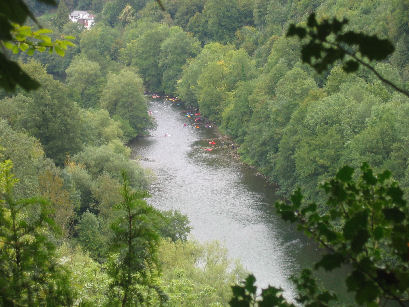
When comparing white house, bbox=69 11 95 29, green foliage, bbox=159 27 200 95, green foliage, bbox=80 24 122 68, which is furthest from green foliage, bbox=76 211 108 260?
white house, bbox=69 11 95 29

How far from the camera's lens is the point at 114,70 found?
55.7 metres

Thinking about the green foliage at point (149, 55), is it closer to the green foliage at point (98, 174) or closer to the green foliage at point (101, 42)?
the green foliage at point (101, 42)

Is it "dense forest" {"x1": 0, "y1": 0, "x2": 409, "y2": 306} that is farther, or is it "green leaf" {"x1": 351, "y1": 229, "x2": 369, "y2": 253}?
"dense forest" {"x1": 0, "y1": 0, "x2": 409, "y2": 306}

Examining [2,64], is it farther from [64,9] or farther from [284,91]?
[64,9]

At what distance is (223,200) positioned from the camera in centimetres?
3122

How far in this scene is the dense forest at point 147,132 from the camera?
564cm

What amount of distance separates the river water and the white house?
156ft

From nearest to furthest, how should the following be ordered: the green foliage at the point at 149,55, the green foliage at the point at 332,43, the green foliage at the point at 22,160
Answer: the green foliage at the point at 332,43 → the green foliage at the point at 22,160 → the green foliage at the point at 149,55

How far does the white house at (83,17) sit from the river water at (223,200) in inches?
1870

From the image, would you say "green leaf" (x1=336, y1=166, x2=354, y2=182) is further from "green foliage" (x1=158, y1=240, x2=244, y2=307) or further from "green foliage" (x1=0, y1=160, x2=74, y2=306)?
"green foliage" (x1=158, y1=240, x2=244, y2=307)

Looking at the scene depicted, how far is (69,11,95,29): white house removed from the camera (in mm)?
87312

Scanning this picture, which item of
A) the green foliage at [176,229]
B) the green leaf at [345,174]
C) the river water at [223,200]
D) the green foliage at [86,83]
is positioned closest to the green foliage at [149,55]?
the green foliage at [86,83]

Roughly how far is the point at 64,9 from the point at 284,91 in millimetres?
48283

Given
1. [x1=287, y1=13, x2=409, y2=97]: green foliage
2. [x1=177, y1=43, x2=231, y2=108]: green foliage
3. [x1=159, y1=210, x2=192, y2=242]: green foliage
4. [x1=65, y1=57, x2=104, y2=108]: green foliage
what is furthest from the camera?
[x1=177, y1=43, x2=231, y2=108]: green foliage
